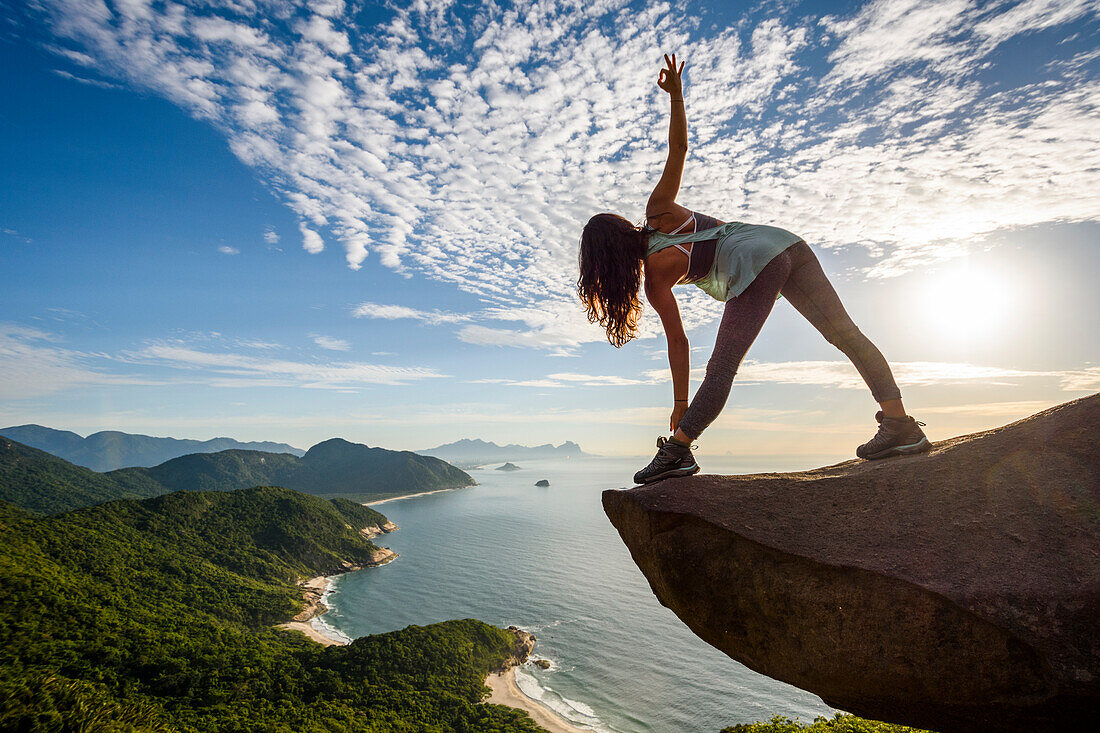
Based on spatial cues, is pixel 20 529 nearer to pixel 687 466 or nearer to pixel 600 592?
pixel 600 592

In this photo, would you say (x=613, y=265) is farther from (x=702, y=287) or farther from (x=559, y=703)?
(x=559, y=703)

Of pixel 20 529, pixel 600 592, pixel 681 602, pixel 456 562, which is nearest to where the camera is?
pixel 681 602

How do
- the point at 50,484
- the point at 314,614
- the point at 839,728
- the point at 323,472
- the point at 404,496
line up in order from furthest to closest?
the point at 323,472 < the point at 404,496 < the point at 50,484 < the point at 314,614 < the point at 839,728

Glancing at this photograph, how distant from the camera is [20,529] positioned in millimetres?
47312

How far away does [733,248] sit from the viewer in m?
3.23

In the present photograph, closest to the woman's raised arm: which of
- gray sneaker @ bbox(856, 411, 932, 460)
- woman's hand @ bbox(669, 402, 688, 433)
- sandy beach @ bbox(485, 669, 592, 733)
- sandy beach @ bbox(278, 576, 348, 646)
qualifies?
woman's hand @ bbox(669, 402, 688, 433)

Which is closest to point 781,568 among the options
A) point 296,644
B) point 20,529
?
point 296,644

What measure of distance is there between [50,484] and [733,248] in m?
141

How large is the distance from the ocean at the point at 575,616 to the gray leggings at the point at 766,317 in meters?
34.6

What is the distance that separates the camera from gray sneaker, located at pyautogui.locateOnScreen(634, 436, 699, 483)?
3346mm

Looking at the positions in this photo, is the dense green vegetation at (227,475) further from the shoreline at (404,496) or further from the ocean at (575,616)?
the ocean at (575,616)

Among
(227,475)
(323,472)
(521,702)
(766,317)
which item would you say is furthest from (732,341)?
(323,472)

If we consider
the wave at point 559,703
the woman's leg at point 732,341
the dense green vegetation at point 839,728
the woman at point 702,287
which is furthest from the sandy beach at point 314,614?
the woman's leg at point 732,341

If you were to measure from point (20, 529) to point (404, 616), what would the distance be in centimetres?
3808
